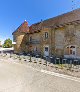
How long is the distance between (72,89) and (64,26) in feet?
58.6

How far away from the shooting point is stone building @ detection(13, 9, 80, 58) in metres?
24.5

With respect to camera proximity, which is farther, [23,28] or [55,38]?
[23,28]

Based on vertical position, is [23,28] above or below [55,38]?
above

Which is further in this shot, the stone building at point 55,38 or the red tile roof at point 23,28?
the red tile roof at point 23,28

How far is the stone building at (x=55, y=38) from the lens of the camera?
966 inches

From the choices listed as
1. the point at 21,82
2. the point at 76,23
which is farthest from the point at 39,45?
the point at 21,82

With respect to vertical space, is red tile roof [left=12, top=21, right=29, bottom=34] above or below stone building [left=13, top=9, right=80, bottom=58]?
above

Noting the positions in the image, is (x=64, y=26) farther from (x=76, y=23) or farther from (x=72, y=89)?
(x=72, y=89)

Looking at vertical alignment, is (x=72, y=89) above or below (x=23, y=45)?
below

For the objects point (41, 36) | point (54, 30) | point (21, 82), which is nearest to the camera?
point (21, 82)

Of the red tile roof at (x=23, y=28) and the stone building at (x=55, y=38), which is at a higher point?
the red tile roof at (x=23, y=28)

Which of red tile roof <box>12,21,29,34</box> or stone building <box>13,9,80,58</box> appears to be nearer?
stone building <box>13,9,80,58</box>

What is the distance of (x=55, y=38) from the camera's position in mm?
28562

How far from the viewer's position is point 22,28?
4072 centimetres
